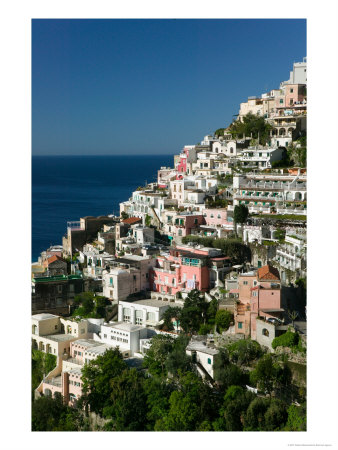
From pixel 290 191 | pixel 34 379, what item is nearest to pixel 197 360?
pixel 34 379

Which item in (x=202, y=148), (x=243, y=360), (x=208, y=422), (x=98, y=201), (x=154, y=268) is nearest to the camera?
(x=208, y=422)

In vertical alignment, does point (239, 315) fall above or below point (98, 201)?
below

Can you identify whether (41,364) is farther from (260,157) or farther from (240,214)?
(260,157)

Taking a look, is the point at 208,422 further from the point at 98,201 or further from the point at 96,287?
the point at 98,201

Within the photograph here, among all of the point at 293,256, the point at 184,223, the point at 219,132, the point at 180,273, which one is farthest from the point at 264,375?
the point at 219,132

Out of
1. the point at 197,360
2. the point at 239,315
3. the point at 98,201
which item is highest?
the point at 98,201

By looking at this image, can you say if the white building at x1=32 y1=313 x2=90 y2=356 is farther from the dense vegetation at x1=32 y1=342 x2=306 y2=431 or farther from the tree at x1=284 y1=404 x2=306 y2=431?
the tree at x1=284 y1=404 x2=306 y2=431
